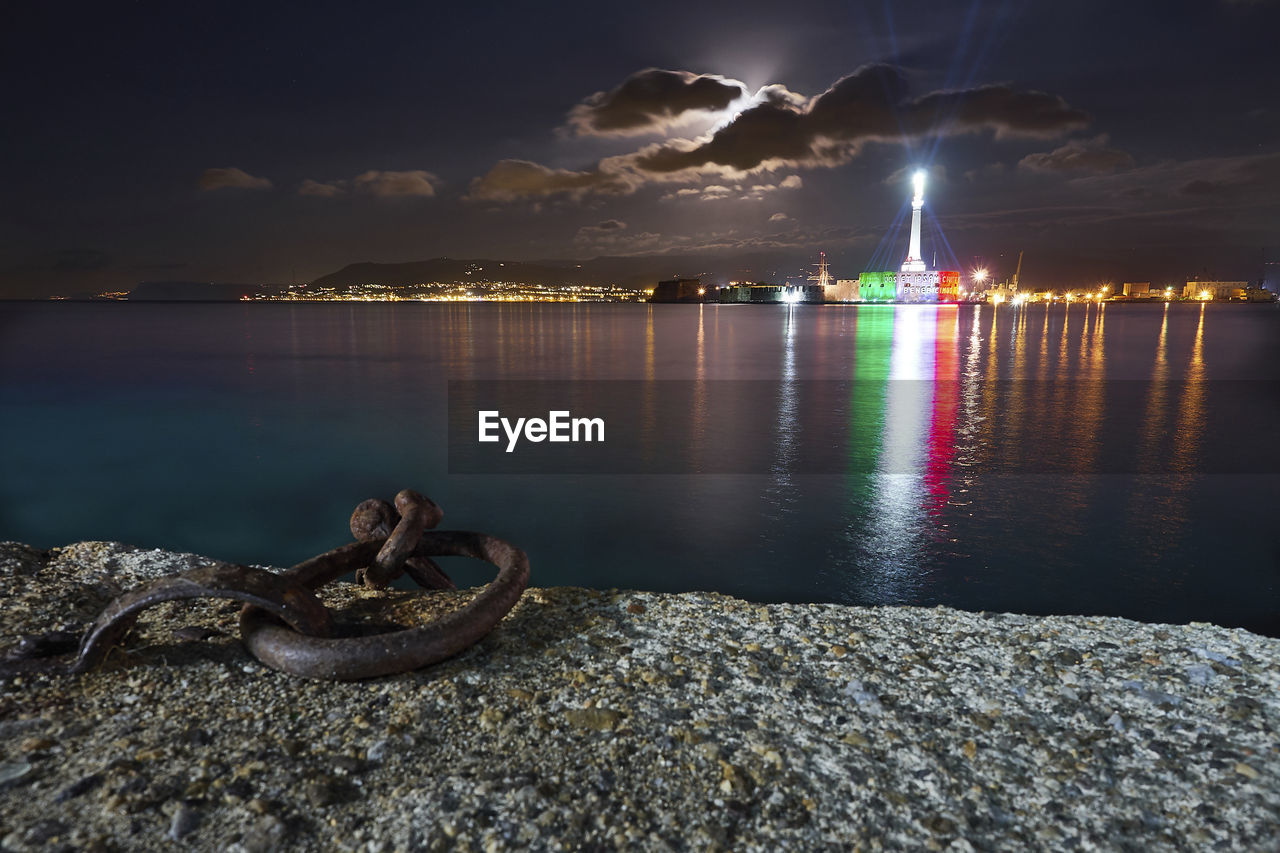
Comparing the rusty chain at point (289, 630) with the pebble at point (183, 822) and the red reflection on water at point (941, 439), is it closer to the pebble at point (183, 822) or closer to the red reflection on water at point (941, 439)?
the pebble at point (183, 822)

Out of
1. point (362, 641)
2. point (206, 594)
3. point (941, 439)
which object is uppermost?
point (206, 594)

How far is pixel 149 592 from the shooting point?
324 cm

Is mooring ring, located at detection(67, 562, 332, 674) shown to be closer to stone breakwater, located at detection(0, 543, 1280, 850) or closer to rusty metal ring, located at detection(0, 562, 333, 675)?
rusty metal ring, located at detection(0, 562, 333, 675)

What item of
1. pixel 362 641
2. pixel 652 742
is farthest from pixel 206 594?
pixel 652 742

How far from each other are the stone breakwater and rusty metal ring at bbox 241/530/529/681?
0.66 feet

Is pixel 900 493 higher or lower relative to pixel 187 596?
lower

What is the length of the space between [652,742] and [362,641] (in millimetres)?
1447

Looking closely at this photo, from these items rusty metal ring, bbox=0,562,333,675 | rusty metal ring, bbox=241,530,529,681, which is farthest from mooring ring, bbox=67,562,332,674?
rusty metal ring, bbox=241,530,529,681

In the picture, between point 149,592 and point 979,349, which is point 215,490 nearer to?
point 149,592

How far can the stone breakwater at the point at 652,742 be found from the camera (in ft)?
8.88

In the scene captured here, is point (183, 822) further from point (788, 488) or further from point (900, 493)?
point (900, 493)

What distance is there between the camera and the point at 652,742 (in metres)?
3.26

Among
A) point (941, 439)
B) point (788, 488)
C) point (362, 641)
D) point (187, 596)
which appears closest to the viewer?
point (187, 596)

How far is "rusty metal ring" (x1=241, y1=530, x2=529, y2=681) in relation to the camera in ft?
10.9
